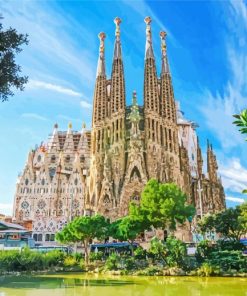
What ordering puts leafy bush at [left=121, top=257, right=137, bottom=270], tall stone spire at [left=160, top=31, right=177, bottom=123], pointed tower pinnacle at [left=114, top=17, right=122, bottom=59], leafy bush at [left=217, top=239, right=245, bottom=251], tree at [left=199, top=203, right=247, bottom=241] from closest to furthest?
leafy bush at [left=121, top=257, right=137, bottom=270], leafy bush at [left=217, top=239, right=245, bottom=251], tree at [left=199, top=203, right=247, bottom=241], tall stone spire at [left=160, top=31, right=177, bottom=123], pointed tower pinnacle at [left=114, top=17, right=122, bottom=59]

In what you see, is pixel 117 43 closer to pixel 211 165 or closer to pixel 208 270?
pixel 211 165

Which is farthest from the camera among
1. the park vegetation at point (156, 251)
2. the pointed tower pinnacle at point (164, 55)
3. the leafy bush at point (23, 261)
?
the pointed tower pinnacle at point (164, 55)

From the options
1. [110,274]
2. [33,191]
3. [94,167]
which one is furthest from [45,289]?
[33,191]

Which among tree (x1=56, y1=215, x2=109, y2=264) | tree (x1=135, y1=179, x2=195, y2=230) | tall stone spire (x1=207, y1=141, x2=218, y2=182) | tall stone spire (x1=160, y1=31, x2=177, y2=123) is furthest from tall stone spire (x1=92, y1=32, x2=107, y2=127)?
tree (x1=135, y1=179, x2=195, y2=230)

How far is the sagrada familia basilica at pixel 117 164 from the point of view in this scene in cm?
5325

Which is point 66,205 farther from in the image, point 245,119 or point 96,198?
point 245,119

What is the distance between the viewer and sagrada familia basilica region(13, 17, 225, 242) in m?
53.2

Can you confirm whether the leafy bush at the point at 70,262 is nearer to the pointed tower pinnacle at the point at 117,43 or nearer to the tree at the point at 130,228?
the tree at the point at 130,228

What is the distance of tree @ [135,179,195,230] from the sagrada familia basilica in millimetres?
19759

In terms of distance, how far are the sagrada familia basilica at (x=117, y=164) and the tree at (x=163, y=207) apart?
1976 cm

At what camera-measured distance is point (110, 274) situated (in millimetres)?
25984

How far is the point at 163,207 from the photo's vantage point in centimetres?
2980

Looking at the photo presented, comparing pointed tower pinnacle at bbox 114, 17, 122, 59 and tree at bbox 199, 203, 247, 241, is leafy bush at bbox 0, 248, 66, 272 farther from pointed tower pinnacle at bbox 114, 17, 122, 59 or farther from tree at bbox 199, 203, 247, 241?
pointed tower pinnacle at bbox 114, 17, 122, 59

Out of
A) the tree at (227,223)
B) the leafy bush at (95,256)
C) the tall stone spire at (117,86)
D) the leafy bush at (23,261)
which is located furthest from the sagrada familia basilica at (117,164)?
the leafy bush at (23,261)
